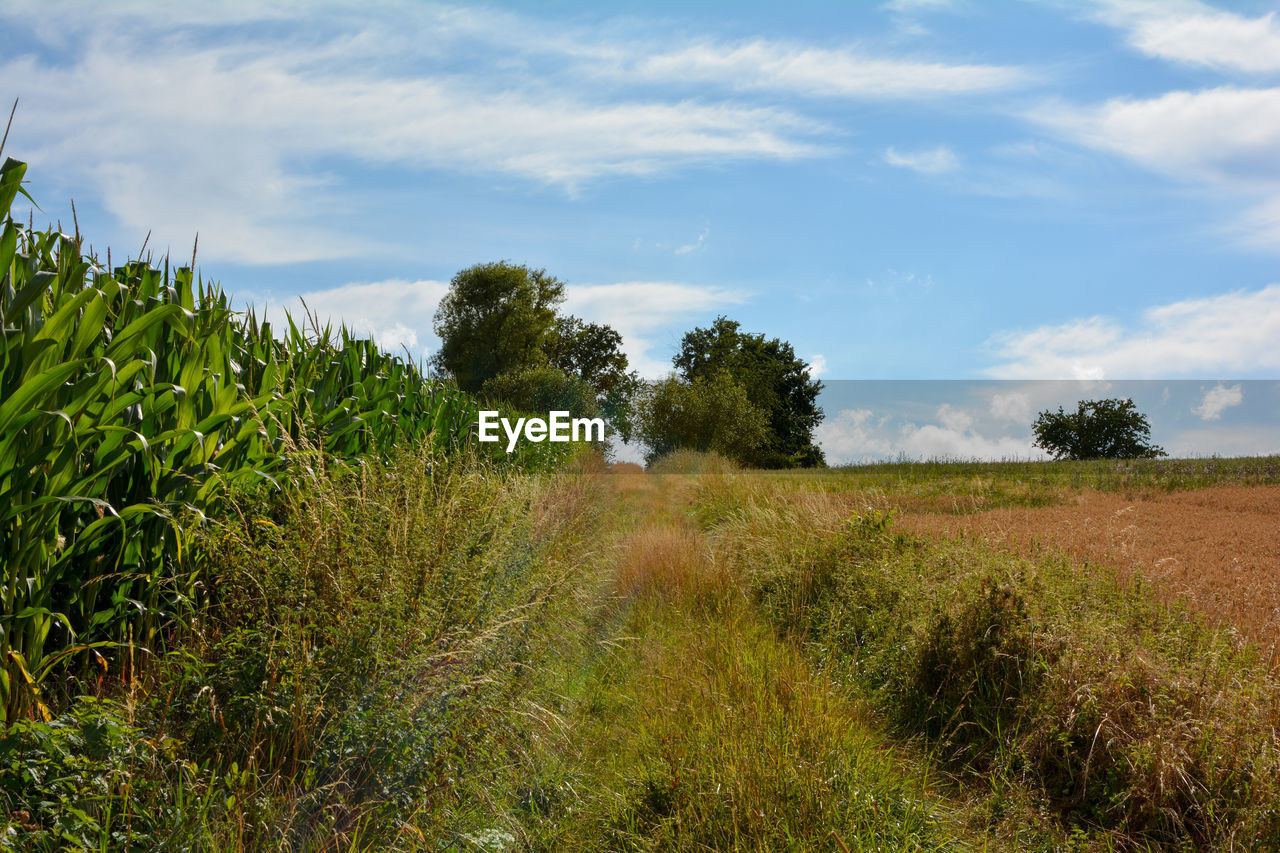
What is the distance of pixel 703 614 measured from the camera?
629 centimetres

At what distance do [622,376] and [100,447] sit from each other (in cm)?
4289

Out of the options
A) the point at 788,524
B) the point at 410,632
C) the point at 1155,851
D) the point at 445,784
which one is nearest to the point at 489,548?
the point at 410,632

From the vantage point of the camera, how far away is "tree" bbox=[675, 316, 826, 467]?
126ft

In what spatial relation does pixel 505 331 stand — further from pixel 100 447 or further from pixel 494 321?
pixel 100 447

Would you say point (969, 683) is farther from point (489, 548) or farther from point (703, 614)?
point (489, 548)

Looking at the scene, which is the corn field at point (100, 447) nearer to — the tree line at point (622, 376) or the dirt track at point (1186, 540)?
the dirt track at point (1186, 540)

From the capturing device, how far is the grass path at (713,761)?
2.82m

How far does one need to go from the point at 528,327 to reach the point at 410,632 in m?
37.4

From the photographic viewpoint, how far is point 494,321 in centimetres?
4044

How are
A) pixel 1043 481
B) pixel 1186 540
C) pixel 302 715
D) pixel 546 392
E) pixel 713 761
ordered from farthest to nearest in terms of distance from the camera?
pixel 546 392, pixel 1043 481, pixel 1186 540, pixel 713 761, pixel 302 715

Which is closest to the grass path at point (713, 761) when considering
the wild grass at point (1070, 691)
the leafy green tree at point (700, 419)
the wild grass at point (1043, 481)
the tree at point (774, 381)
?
the wild grass at point (1070, 691)

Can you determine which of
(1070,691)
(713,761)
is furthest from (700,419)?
(713,761)

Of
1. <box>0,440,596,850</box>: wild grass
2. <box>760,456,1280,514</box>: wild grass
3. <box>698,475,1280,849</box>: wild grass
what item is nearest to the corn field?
<box>0,440,596,850</box>: wild grass

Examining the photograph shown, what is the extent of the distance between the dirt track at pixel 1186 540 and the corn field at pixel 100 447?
540cm
